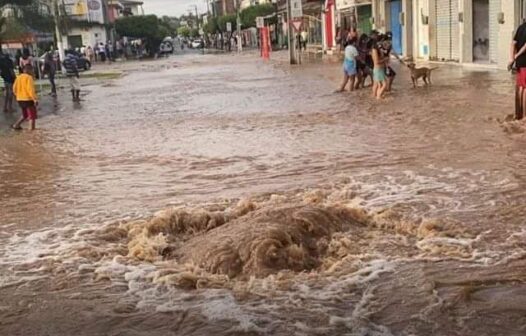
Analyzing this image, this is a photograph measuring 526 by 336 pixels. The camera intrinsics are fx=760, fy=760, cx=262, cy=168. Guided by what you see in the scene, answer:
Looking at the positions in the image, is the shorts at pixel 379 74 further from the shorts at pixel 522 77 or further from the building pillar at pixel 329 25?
the building pillar at pixel 329 25

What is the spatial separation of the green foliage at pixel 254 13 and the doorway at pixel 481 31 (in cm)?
4645

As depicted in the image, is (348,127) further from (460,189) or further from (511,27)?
(511,27)

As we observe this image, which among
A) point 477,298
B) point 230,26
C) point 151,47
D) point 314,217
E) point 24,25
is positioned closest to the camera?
point 477,298

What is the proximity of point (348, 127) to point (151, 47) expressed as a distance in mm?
62472

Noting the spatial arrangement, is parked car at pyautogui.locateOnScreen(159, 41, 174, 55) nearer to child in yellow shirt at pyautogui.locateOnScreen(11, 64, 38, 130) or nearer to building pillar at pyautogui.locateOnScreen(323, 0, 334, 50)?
building pillar at pyautogui.locateOnScreen(323, 0, 334, 50)

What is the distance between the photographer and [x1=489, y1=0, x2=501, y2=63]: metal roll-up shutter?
22.9 m

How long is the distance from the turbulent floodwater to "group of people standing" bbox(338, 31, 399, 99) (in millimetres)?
3071

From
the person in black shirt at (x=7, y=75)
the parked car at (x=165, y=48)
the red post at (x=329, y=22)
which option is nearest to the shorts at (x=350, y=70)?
the person in black shirt at (x=7, y=75)

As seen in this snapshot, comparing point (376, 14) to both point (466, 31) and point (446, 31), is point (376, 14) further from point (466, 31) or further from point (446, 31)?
point (466, 31)

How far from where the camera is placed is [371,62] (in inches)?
761

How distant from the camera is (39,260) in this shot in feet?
20.8

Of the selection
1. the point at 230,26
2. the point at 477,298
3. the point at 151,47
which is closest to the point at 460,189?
the point at 477,298

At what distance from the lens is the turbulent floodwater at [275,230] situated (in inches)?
193

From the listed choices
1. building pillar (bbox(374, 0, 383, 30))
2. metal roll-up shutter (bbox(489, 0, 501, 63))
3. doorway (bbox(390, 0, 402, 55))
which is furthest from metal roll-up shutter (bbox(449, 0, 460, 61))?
building pillar (bbox(374, 0, 383, 30))
